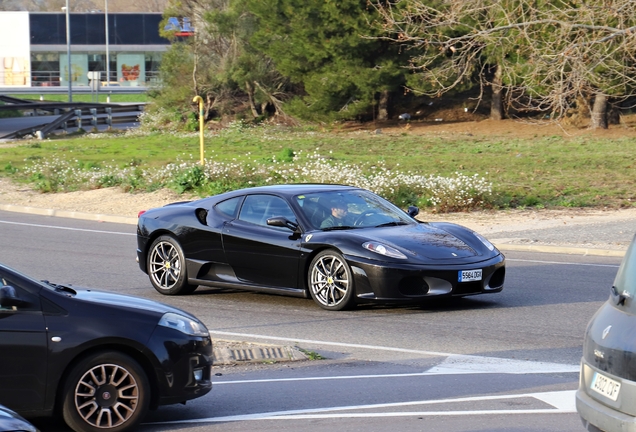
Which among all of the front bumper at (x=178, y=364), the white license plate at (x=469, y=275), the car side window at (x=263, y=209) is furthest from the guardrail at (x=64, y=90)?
the front bumper at (x=178, y=364)

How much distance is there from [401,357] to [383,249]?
2.00 m

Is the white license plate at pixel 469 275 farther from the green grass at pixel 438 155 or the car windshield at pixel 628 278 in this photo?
the green grass at pixel 438 155

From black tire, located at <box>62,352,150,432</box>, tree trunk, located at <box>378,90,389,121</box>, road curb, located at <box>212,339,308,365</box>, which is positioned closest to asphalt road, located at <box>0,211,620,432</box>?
road curb, located at <box>212,339,308,365</box>

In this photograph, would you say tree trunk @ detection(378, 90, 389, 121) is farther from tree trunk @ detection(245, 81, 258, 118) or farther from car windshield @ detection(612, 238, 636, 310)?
car windshield @ detection(612, 238, 636, 310)

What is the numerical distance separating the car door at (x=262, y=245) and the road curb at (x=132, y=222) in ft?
19.6

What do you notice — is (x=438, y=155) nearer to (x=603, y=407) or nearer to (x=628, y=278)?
(x=628, y=278)

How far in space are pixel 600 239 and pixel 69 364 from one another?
12.5 meters

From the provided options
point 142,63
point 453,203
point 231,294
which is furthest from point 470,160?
point 142,63

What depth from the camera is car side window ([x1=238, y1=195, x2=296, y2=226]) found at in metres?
11.7

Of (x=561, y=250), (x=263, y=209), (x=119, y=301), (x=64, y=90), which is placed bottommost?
(x=561, y=250)

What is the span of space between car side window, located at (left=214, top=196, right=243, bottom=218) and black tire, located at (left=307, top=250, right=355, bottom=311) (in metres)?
1.46

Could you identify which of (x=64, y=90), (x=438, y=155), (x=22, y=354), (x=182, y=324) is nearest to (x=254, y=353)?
(x=182, y=324)

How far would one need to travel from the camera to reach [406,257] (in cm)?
1069

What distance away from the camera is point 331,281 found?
11031mm
